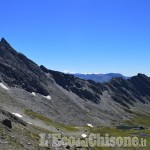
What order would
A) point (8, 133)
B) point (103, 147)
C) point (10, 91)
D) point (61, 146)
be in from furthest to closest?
point (10, 91)
point (103, 147)
point (61, 146)
point (8, 133)

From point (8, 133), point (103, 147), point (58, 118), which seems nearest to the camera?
point (8, 133)

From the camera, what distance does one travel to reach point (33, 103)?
591 feet

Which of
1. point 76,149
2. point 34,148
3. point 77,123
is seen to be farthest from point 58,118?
point 34,148

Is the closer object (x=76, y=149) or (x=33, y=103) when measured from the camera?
(x=76, y=149)

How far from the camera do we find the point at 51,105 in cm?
19538

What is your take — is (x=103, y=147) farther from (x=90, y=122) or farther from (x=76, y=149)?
(x=90, y=122)

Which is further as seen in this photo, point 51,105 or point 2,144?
point 51,105

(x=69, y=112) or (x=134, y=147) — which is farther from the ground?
(x=69, y=112)

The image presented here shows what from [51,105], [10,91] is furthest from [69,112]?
[10,91]

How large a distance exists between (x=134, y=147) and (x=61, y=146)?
1875 inches

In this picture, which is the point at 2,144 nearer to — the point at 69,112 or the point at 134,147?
the point at 134,147

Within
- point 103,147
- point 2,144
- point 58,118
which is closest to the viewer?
point 2,144

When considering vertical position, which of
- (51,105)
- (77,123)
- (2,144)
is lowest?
(2,144)

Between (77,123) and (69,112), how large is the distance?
2328cm
